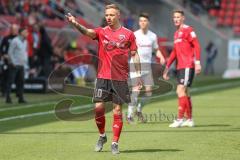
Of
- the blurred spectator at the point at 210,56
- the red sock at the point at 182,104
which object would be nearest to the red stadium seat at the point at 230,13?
the blurred spectator at the point at 210,56

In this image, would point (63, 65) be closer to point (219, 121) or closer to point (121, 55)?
point (219, 121)

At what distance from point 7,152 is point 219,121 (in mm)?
6320

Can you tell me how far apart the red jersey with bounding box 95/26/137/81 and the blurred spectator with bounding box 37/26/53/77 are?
15356 mm

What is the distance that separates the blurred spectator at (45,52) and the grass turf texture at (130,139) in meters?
7.96

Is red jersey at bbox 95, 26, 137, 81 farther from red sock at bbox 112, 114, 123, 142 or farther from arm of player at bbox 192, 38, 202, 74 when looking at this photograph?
arm of player at bbox 192, 38, 202, 74

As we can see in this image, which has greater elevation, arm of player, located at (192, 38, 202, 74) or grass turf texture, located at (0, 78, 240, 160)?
arm of player, located at (192, 38, 202, 74)

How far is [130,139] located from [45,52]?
47.5ft

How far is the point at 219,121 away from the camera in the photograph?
1578 cm

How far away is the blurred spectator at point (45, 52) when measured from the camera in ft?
85.6

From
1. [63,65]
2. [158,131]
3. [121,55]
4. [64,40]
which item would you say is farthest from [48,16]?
[121,55]

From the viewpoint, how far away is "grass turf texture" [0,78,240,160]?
10367 mm

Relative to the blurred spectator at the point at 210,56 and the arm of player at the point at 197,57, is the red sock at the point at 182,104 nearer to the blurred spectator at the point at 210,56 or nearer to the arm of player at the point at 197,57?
the arm of player at the point at 197,57

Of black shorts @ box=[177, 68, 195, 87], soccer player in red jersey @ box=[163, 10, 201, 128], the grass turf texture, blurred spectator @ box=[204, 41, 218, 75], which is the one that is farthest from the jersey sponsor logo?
blurred spectator @ box=[204, 41, 218, 75]

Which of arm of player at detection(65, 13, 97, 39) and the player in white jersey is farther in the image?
the player in white jersey
